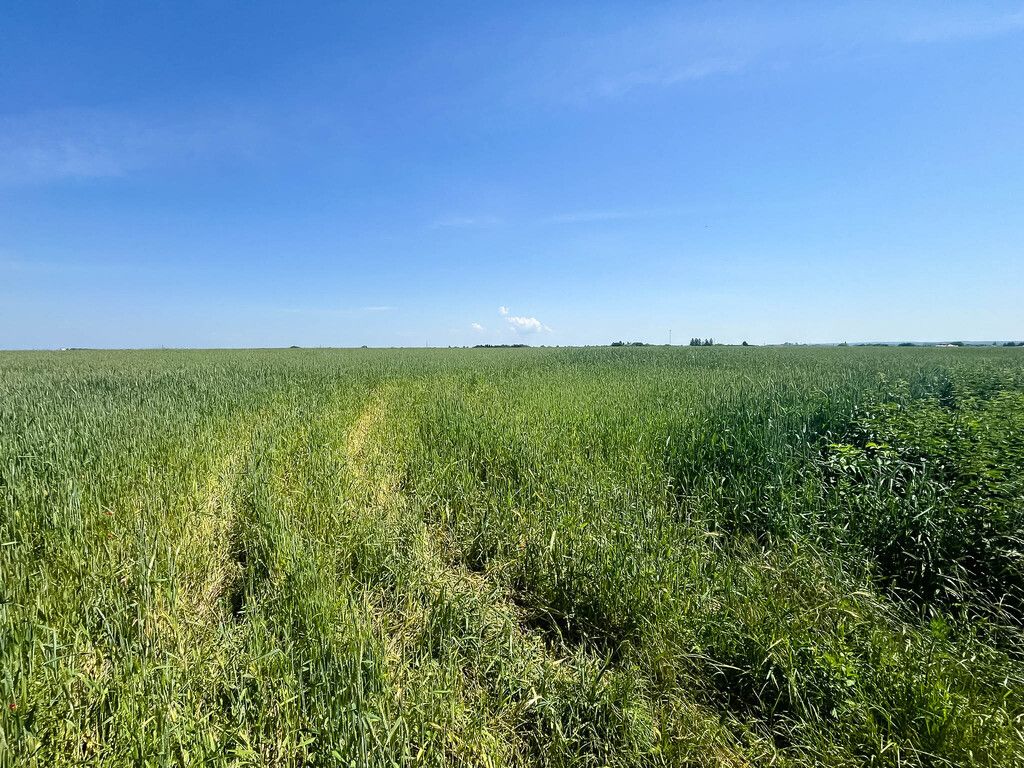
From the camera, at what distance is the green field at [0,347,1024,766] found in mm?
2014

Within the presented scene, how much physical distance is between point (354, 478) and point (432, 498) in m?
1.03

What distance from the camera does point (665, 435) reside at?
596 centimetres

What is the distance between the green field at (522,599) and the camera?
6.61 feet

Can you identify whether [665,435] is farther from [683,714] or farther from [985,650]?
[683,714]

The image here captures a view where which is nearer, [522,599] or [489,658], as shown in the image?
[489,658]

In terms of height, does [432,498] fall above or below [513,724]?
above

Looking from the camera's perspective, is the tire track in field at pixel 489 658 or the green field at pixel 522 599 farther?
the tire track in field at pixel 489 658

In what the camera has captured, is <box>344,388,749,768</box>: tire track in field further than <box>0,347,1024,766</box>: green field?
Yes

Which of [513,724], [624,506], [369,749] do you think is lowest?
[513,724]

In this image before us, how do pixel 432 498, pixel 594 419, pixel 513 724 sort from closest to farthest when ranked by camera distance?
pixel 513 724, pixel 432 498, pixel 594 419

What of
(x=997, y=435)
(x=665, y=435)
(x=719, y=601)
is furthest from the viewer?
(x=665, y=435)

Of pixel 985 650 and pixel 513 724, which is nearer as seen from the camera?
pixel 513 724

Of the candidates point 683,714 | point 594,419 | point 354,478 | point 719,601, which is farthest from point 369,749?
point 594,419

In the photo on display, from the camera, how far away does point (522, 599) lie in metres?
3.31
